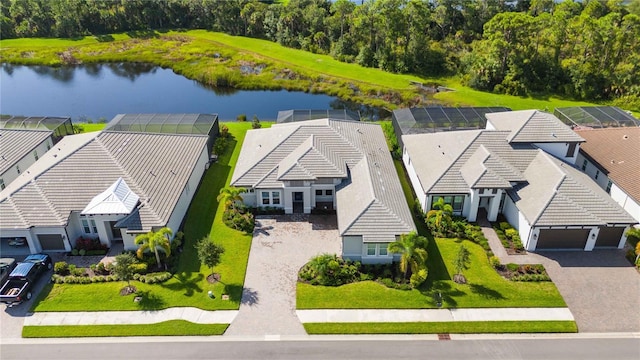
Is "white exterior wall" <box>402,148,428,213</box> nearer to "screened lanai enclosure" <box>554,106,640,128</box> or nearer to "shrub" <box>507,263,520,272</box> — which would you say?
"shrub" <box>507,263,520,272</box>

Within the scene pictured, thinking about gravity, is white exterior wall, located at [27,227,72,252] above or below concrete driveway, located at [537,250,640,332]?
above

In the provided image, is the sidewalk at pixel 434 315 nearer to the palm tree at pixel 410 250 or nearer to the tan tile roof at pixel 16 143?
the palm tree at pixel 410 250

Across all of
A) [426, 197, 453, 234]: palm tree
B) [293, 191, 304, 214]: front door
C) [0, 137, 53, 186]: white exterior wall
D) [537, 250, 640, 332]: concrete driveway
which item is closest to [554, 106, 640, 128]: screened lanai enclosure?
[537, 250, 640, 332]: concrete driveway

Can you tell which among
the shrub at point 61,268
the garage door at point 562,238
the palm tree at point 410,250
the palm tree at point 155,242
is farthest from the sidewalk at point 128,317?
the garage door at point 562,238

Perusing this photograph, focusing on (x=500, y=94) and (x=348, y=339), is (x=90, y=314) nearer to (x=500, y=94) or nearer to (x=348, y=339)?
(x=348, y=339)

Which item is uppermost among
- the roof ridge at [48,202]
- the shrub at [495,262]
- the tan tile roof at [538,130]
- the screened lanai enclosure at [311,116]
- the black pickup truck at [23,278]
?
the tan tile roof at [538,130]
